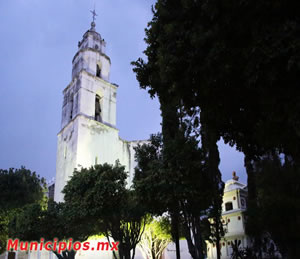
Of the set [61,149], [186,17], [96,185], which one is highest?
[61,149]

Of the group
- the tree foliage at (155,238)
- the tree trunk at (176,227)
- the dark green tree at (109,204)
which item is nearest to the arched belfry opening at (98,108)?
the tree foliage at (155,238)

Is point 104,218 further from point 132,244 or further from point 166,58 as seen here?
point 166,58

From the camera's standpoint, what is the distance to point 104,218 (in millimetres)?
18312

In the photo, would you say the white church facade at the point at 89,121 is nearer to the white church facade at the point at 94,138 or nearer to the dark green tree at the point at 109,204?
the white church facade at the point at 94,138

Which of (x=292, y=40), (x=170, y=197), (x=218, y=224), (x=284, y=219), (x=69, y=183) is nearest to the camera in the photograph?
(x=292, y=40)

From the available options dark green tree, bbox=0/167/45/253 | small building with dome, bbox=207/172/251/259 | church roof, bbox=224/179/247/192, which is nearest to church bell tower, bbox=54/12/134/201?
dark green tree, bbox=0/167/45/253

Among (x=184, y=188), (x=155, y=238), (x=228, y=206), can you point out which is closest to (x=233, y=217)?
(x=228, y=206)

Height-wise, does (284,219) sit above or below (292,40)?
below

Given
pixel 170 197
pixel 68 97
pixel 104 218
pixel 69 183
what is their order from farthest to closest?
pixel 68 97 < pixel 69 183 < pixel 104 218 < pixel 170 197

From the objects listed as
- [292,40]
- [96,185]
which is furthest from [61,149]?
[292,40]

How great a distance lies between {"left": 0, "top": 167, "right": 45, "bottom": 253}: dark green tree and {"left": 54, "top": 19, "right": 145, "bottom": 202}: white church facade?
9.17 ft

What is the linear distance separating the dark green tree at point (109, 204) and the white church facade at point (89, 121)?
11192mm

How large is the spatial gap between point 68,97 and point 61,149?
6293mm

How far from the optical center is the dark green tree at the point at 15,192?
1050 inches
